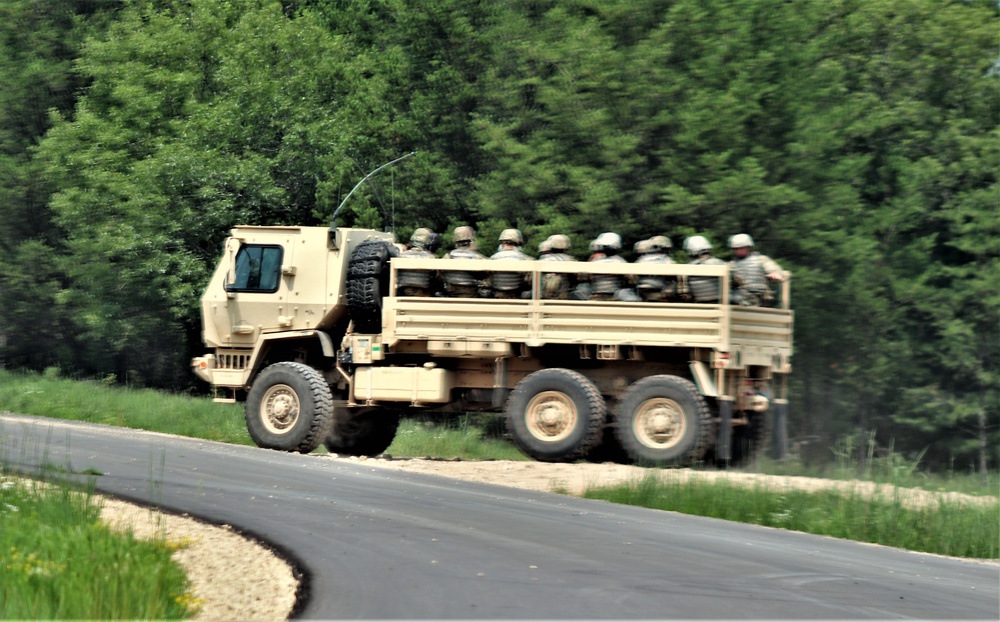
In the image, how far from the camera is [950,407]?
1184 inches

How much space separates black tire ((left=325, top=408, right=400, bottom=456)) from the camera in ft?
65.3

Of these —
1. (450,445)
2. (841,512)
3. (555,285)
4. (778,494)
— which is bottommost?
(841,512)

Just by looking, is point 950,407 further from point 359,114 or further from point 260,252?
point 260,252

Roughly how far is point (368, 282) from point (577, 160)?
7286 mm

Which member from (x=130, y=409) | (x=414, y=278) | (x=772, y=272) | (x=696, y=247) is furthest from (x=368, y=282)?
(x=130, y=409)

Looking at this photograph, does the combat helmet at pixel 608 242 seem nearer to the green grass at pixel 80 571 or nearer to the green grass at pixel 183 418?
the green grass at pixel 183 418

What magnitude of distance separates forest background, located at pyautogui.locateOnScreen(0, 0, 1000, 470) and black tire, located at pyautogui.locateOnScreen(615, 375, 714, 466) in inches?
256

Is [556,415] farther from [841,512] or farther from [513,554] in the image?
[513,554]

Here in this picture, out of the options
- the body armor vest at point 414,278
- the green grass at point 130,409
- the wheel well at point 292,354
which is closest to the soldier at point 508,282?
the body armor vest at point 414,278

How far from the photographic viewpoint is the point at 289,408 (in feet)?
61.2

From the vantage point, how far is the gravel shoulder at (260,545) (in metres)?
8.70

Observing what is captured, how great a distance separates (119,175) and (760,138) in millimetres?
13972

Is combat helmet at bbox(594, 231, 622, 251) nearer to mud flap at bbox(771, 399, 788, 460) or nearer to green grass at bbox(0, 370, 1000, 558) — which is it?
mud flap at bbox(771, 399, 788, 460)

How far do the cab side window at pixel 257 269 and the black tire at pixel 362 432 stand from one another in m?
2.07
